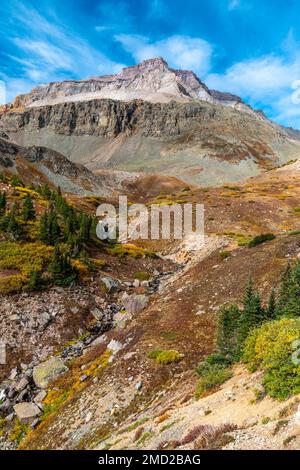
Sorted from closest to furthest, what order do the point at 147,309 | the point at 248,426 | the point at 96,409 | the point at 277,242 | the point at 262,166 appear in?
1. the point at 248,426
2. the point at 96,409
3. the point at 147,309
4. the point at 277,242
5. the point at 262,166

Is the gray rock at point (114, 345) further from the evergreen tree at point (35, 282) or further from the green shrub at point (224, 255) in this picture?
the green shrub at point (224, 255)

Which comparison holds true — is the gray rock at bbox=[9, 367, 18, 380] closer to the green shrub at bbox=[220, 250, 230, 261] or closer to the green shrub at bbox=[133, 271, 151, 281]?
the green shrub at bbox=[133, 271, 151, 281]

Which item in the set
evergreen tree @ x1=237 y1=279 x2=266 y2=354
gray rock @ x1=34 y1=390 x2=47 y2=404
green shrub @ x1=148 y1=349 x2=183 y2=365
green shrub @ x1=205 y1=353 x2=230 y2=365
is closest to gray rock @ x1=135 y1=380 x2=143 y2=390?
green shrub @ x1=148 y1=349 x2=183 y2=365

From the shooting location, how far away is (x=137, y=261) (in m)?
47.5

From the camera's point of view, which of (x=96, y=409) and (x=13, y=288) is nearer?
(x=96, y=409)

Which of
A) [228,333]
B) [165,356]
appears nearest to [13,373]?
[165,356]

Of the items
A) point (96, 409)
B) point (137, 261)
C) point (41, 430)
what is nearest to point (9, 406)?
point (41, 430)

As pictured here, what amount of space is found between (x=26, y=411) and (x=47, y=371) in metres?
3.50

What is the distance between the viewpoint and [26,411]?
69.4 ft

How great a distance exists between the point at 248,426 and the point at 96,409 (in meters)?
9.72

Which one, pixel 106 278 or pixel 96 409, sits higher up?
pixel 106 278

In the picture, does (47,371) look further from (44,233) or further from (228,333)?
(44,233)

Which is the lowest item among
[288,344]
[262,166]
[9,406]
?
[9,406]

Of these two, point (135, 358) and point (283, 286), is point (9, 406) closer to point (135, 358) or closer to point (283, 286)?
point (135, 358)
